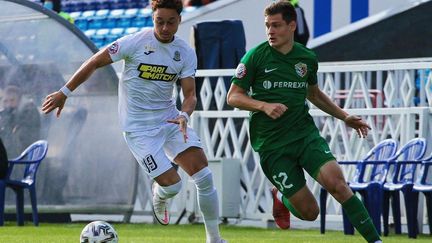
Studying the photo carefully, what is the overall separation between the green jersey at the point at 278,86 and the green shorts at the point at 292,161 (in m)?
0.06

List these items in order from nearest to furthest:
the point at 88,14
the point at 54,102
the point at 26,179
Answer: the point at 54,102, the point at 26,179, the point at 88,14

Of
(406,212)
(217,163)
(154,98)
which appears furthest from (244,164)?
(154,98)

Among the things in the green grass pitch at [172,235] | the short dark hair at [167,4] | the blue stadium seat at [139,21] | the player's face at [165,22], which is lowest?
the green grass pitch at [172,235]

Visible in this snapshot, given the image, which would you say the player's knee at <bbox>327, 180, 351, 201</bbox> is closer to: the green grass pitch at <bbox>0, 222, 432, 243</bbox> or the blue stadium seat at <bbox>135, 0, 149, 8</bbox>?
the green grass pitch at <bbox>0, 222, 432, 243</bbox>

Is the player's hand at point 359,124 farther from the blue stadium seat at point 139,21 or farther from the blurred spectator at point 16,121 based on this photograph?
the blue stadium seat at point 139,21

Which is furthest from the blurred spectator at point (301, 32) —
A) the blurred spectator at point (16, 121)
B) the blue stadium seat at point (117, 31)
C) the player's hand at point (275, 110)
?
the player's hand at point (275, 110)

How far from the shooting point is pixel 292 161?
11430 millimetres

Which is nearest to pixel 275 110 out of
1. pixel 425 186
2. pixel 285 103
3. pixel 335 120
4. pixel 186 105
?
pixel 285 103

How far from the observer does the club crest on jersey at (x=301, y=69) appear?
11398mm

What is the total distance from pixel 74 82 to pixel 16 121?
23.2 ft

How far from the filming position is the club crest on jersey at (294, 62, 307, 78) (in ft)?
37.4

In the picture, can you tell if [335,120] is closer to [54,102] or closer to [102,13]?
[54,102]

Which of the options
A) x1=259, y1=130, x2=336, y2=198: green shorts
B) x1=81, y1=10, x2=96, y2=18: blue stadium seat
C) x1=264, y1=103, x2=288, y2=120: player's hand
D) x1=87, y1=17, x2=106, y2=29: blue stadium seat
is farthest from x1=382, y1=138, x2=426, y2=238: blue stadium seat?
x1=81, y1=10, x2=96, y2=18: blue stadium seat

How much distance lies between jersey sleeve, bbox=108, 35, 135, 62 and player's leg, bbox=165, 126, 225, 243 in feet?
2.86
